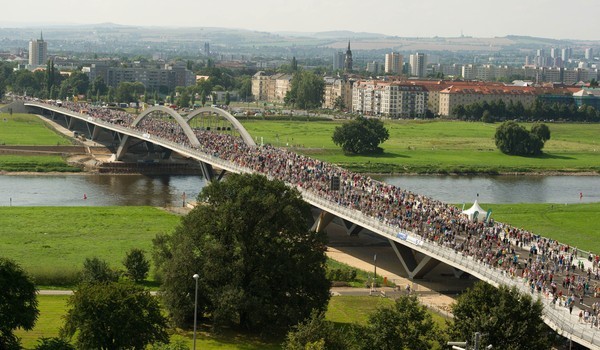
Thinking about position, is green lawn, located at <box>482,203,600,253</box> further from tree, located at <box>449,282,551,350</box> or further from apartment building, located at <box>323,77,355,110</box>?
apartment building, located at <box>323,77,355,110</box>

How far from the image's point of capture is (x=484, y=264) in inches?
1495

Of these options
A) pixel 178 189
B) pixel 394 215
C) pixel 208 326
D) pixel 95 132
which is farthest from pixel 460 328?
pixel 95 132

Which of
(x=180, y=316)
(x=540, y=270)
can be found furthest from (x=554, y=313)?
(x=180, y=316)

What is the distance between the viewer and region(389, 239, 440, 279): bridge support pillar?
44.2 metres

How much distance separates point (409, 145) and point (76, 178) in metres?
36.9

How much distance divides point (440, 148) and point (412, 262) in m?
60.8

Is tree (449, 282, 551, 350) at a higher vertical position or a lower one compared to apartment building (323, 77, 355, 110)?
higher

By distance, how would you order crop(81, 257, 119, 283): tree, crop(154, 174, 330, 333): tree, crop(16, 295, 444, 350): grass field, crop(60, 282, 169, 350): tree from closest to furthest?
crop(60, 282, 169, 350): tree < crop(16, 295, 444, 350): grass field < crop(154, 174, 330, 333): tree < crop(81, 257, 119, 283): tree

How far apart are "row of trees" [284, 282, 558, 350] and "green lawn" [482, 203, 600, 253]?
23100 mm

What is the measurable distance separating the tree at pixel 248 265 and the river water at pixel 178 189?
3202 cm

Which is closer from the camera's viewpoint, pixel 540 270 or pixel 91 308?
pixel 91 308

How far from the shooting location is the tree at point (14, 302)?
29.9 m

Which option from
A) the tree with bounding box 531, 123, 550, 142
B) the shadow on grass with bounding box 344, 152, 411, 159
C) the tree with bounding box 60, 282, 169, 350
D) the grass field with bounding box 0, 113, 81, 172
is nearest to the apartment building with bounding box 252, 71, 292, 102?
the grass field with bounding box 0, 113, 81, 172

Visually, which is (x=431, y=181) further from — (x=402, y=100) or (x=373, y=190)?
(x=402, y=100)
